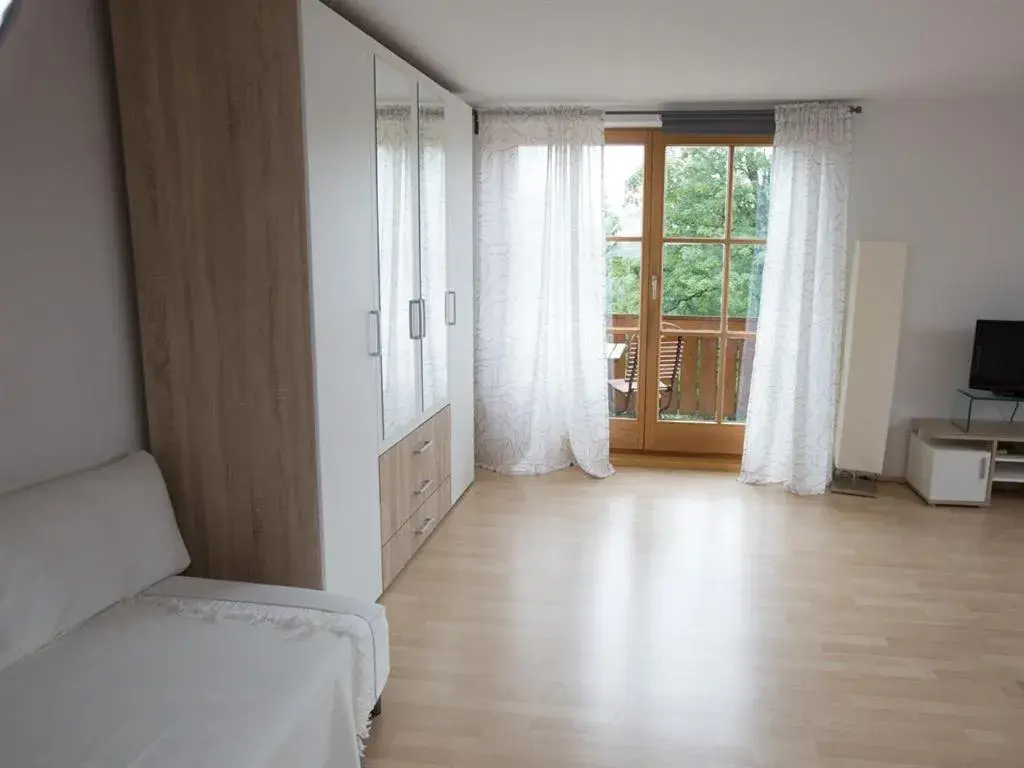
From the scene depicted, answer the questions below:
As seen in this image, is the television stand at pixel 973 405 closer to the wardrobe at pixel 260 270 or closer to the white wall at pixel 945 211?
the white wall at pixel 945 211

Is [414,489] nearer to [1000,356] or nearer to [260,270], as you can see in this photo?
[260,270]

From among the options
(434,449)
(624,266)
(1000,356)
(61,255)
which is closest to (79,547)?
(61,255)

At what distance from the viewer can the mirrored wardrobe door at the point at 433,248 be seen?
3.62 metres

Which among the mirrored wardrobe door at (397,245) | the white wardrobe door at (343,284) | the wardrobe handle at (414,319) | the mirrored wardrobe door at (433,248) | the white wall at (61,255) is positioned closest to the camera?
the white wall at (61,255)

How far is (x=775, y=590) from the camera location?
337 cm

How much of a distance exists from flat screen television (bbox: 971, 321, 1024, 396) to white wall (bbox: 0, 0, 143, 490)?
436 centimetres

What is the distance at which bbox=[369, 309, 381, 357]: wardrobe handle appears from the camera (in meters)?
2.97

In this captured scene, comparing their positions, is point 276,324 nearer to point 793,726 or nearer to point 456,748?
point 456,748

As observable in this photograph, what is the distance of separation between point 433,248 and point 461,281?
1.90 ft

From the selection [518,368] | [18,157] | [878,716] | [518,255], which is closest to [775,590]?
[878,716]

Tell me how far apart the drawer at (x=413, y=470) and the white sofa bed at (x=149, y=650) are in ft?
2.95

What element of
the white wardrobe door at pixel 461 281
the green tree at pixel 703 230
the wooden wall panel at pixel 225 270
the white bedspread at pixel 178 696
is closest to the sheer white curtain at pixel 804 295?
the green tree at pixel 703 230

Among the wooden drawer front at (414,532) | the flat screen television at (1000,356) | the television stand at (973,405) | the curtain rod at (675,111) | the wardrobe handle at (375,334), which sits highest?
Result: the curtain rod at (675,111)

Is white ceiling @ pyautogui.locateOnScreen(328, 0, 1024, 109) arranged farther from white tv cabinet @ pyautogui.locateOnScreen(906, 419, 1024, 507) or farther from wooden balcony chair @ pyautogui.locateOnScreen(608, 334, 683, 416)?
white tv cabinet @ pyautogui.locateOnScreen(906, 419, 1024, 507)
